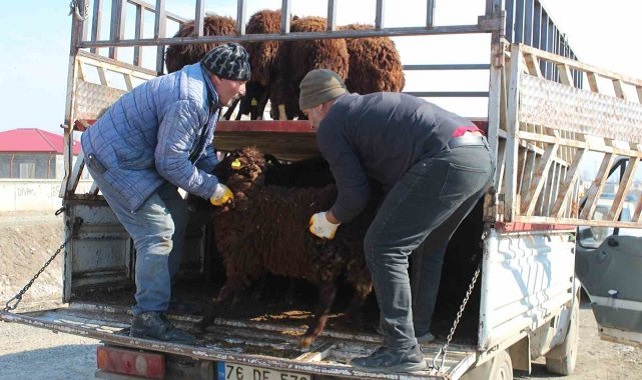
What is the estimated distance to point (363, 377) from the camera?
3352 mm

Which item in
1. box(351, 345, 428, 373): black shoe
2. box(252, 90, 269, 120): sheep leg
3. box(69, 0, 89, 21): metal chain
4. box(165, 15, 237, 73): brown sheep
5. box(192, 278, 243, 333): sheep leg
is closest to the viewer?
box(351, 345, 428, 373): black shoe

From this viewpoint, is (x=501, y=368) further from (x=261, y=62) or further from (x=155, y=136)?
(x=261, y=62)

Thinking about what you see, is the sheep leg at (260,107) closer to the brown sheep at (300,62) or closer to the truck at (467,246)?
the brown sheep at (300,62)

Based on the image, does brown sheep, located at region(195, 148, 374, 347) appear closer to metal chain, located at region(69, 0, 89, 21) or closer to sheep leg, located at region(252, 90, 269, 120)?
Answer: metal chain, located at region(69, 0, 89, 21)

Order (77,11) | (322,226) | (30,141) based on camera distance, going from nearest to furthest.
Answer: (322,226) → (77,11) → (30,141)

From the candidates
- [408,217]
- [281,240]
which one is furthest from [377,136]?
[281,240]

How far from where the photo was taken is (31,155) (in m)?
43.2

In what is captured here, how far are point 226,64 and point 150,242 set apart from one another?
3.93 feet

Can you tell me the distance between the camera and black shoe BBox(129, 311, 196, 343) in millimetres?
4133

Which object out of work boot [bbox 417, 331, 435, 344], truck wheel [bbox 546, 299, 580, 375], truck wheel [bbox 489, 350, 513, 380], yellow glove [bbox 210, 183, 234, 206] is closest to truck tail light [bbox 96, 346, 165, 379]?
yellow glove [bbox 210, 183, 234, 206]

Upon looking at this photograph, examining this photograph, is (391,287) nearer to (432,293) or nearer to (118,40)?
(432,293)

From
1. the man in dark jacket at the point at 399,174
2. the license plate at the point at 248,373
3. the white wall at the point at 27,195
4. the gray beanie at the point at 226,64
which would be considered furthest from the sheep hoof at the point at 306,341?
the white wall at the point at 27,195

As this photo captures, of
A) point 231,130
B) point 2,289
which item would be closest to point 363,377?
point 231,130

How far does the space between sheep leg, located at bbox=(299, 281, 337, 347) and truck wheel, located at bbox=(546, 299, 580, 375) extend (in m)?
3.38
